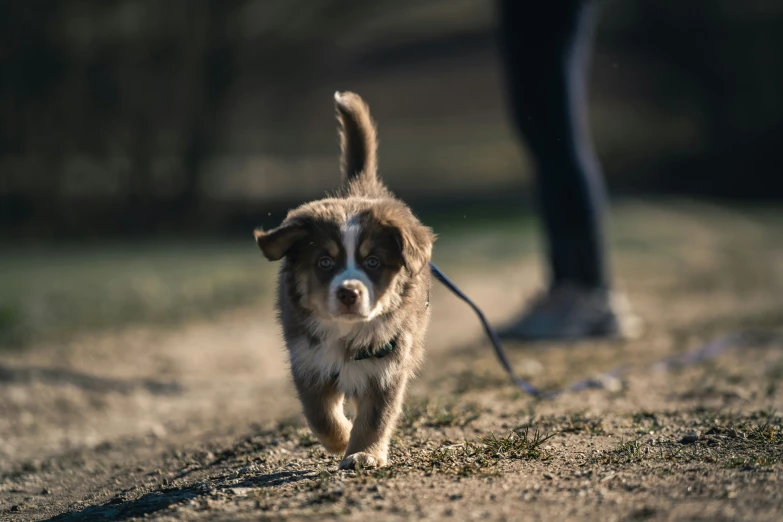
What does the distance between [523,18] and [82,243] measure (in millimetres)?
10645

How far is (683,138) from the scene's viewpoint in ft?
84.5

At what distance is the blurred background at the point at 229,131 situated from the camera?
1450cm

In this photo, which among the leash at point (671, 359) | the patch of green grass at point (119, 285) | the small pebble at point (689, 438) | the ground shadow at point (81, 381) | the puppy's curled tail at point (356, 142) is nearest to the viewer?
the small pebble at point (689, 438)

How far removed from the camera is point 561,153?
8648 mm

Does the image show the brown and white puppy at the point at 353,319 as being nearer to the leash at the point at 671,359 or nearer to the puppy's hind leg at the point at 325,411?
the puppy's hind leg at the point at 325,411

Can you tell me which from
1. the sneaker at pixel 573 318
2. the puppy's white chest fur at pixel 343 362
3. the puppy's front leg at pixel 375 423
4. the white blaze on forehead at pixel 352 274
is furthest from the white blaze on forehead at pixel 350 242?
the sneaker at pixel 573 318

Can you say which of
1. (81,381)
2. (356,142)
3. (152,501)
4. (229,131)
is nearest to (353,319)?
(152,501)

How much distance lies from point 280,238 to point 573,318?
4.85 m

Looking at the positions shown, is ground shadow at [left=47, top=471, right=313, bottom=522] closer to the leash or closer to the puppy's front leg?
the puppy's front leg

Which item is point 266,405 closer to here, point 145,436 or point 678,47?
point 145,436

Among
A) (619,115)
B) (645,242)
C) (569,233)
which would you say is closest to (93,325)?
(569,233)

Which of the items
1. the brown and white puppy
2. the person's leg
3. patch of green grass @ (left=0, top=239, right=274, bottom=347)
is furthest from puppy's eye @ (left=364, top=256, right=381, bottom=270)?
patch of green grass @ (left=0, top=239, right=274, bottom=347)

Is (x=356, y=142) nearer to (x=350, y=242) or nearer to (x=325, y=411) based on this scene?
(x=350, y=242)

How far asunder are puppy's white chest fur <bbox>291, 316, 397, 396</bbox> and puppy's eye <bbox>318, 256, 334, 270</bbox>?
26 cm
